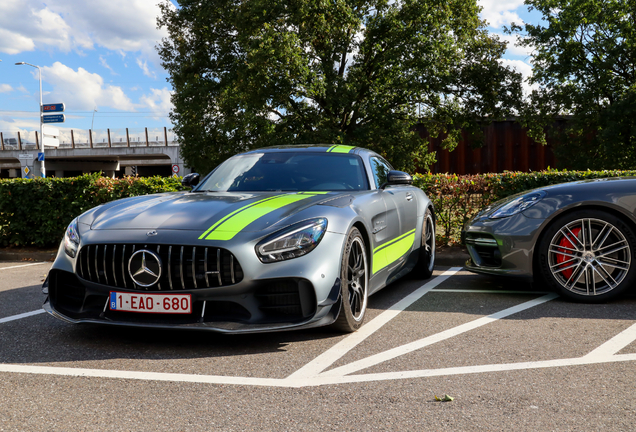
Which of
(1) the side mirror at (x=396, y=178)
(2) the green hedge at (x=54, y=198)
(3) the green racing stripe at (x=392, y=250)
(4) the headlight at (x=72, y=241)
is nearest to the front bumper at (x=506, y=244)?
(3) the green racing stripe at (x=392, y=250)

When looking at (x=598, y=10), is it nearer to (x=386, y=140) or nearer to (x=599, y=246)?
(x=386, y=140)

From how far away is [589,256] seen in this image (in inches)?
186

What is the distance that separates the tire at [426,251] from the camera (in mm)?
6070

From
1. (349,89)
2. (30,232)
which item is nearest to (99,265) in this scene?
(30,232)

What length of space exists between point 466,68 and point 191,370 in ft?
81.1

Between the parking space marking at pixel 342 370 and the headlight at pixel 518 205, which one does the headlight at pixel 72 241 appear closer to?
the parking space marking at pixel 342 370

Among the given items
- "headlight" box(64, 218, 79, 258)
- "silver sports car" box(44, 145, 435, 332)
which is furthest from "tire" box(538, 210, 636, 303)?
"headlight" box(64, 218, 79, 258)

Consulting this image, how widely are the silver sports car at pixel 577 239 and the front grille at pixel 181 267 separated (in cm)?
275

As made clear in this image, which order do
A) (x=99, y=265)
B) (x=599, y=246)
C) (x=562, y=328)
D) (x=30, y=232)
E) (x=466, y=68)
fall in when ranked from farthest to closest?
A: (x=466, y=68)
(x=30, y=232)
(x=599, y=246)
(x=562, y=328)
(x=99, y=265)

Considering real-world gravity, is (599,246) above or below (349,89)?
below

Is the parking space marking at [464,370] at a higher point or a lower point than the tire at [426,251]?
lower

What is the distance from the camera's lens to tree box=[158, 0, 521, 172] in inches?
858

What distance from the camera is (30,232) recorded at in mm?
9414

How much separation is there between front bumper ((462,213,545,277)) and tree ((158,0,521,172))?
16.6 meters
